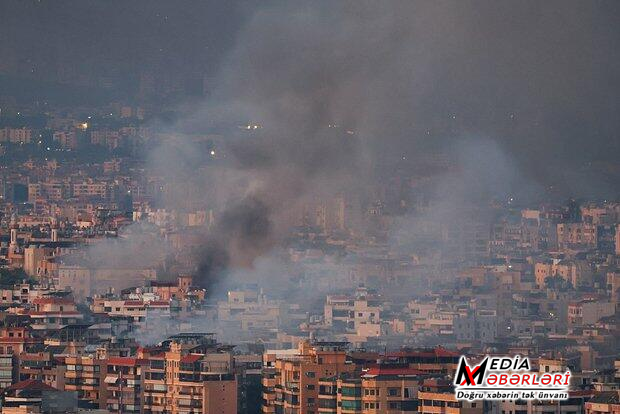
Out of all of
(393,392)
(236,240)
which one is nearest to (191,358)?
(393,392)

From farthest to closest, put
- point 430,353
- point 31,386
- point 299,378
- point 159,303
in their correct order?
point 159,303 → point 430,353 → point 31,386 → point 299,378

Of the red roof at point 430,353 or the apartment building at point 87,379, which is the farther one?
the apartment building at point 87,379

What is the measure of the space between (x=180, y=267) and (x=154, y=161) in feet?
56.1

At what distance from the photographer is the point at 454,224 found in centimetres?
4662

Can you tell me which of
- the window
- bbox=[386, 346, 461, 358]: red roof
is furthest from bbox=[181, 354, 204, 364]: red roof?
the window

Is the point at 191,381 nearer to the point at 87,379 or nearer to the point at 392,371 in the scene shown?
the point at 87,379

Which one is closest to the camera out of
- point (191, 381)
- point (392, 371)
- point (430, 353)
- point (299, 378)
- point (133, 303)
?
point (392, 371)

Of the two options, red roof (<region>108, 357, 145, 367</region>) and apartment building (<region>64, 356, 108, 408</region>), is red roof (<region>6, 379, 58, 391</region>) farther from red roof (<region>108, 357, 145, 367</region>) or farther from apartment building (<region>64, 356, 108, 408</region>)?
red roof (<region>108, 357, 145, 367</region>)

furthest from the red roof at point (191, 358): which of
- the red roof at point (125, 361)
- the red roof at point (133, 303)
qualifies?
the red roof at point (133, 303)

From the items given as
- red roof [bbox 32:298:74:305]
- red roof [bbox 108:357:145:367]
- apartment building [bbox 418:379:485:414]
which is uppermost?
red roof [bbox 32:298:74:305]

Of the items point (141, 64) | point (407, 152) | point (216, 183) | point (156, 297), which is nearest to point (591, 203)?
point (407, 152)

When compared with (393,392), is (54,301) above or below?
above

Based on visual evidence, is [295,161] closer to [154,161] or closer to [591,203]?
[591,203]

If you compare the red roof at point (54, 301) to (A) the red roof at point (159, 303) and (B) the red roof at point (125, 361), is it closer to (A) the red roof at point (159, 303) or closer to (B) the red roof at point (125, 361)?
(A) the red roof at point (159, 303)
